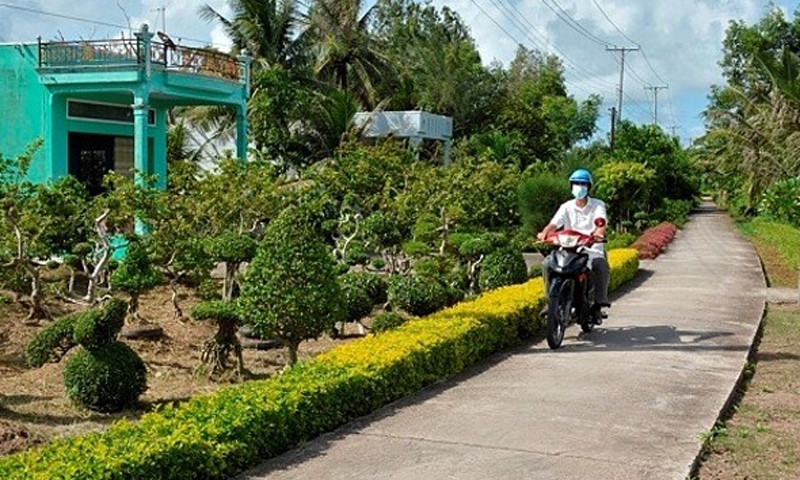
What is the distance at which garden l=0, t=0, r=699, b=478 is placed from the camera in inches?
223

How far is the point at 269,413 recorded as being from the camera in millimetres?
5586

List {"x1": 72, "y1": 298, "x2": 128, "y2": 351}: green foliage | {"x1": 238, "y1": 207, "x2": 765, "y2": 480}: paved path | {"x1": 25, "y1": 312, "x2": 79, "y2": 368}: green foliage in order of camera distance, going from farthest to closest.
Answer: {"x1": 25, "y1": 312, "x2": 79, "y2": 368}: green foliage < {"x1": 72, "y1": 298, "x2": 128, "y2": 351}: green foliage < {"x1": 238, "y1": 207, "x2": 765, "y2": 480}: paved path

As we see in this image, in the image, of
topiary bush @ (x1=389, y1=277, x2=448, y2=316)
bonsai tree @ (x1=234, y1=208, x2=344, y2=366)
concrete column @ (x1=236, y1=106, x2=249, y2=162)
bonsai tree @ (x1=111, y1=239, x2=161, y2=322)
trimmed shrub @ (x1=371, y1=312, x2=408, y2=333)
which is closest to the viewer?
bonsai tree @ (x1=234, y1=208, x2=344, y2=366)

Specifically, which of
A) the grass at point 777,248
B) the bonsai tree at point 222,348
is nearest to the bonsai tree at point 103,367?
the bonsai tree at point 222,348

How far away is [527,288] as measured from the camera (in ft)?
36.9

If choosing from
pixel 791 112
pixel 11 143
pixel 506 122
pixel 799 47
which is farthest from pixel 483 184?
pixel 799 47

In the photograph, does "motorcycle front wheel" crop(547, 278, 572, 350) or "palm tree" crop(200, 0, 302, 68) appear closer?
"motorcycle front wheel" crop(547, 278, 572, 350)

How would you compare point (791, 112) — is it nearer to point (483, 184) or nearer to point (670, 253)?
point (670, 253)

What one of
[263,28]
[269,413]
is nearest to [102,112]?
[263,28]

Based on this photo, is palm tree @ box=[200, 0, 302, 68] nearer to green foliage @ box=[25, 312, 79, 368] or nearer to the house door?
the house door

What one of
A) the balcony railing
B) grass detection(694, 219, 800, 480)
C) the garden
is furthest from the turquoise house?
grass detection(694, 219, 800, 480)

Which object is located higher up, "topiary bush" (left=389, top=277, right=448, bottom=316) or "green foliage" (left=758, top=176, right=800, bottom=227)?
"green foliage" (left=758, top=176, right=800, bottom=227)

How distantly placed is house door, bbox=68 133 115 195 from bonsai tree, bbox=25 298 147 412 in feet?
44.4

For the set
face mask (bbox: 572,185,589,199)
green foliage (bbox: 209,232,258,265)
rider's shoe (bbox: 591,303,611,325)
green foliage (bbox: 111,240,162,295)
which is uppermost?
face mask (bbox: 572,185,589,199)
